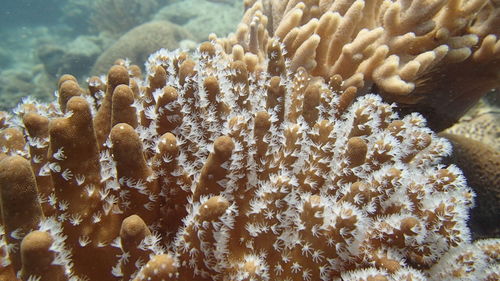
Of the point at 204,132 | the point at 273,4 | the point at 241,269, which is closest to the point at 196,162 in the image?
the point at 204,132

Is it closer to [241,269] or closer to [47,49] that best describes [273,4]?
[241,269]

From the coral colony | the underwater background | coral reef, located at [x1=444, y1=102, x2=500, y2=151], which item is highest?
the coral colony

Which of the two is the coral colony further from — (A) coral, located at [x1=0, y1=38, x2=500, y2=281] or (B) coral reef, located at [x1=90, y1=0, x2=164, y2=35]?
(B) coral reef, located at [x1=90, y1=0, x2=164, y2=35]

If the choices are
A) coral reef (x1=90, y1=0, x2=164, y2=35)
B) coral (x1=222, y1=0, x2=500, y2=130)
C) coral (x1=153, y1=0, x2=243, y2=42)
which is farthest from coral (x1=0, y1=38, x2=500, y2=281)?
coral reef (x1=90, y1=0, x2=164, y2=35)

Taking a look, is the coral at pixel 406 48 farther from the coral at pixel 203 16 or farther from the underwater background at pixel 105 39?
the coral at pixel 203 16

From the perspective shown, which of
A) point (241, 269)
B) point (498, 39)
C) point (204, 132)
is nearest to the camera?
point (241, 269)

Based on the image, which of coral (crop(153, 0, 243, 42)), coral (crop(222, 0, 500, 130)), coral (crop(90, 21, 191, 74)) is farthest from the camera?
coral (crop(153, 0, 243, 42))

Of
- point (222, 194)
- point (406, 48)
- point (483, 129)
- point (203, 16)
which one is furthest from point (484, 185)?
point (203, 16)

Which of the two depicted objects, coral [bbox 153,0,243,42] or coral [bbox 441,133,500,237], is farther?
coral [bbox 153,0,243,42]
